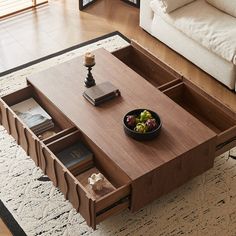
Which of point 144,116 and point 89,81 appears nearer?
point 144,116

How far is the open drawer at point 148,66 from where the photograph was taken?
333 centimetres

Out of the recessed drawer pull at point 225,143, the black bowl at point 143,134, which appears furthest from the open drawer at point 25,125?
the recessed drawer pull at point 225,143

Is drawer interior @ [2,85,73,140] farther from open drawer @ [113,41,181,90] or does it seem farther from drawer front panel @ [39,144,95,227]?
open drawer @ [113,41,181,90]

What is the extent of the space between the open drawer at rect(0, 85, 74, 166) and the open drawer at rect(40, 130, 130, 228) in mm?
80

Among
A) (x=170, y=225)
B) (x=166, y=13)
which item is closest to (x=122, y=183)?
(x=170, y=225)

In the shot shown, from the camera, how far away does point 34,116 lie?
10.1 ft

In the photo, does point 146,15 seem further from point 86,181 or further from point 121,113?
point 86,181

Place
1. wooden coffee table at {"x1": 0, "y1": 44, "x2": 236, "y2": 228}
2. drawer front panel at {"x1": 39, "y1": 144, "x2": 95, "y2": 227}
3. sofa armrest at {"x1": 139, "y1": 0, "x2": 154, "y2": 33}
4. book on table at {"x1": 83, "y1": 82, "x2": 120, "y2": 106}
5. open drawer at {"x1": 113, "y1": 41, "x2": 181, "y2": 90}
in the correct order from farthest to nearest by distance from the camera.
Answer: sofa armrest at {"x1": 139, "y1": 0, "x2": 154, "y2": 33} → open drawer at {"x1": 113, "y1": 41, "x2": 181, "y2": 90} → book on table at {"x1": 83, "y1": 82, "x2": 120, "y2": 106} → wooden coffee table at {"x1": 0, "y1": 44, "x2": 236, "y2": 228} → drawer front panel at {"x1": 39, "y1": 144, "x2": 95, "y2": 227}

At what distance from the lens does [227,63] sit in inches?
142

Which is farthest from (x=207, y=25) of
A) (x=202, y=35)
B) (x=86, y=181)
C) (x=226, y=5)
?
(x=86, y=181)

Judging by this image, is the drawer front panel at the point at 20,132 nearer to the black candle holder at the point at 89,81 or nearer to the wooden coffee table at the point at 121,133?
the wooden coffee table at the point at 121,133

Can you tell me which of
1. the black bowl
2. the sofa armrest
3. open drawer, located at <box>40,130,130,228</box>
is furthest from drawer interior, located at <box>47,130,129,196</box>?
the sofa armrest

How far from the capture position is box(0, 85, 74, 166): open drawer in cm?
283

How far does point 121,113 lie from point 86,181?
452mm
